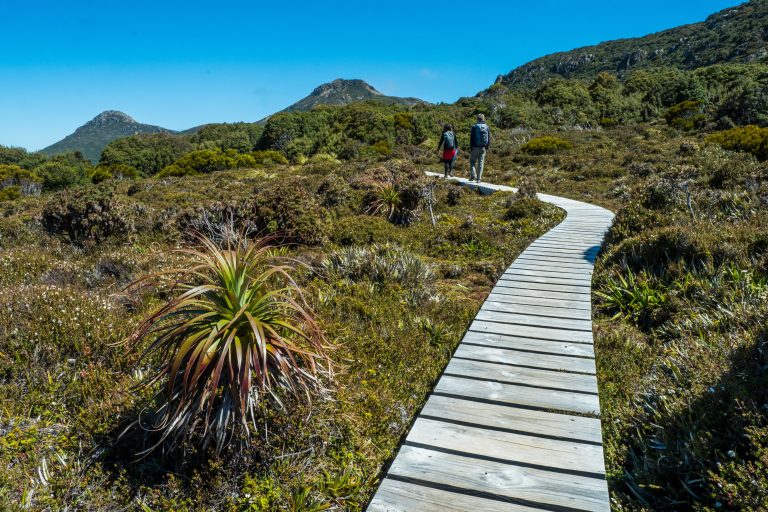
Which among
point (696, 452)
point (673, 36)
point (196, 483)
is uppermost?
point (673, 36)

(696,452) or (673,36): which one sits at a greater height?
(673,36)

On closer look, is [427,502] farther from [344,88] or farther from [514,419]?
[344,88]

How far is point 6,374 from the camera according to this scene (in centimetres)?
399

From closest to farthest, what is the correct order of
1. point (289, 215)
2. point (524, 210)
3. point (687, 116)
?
1. point (289, 215)
2. point (524, 210)
3. point (687, 116)

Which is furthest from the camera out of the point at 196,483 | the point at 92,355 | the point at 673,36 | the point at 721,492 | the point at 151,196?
the point at 673,36

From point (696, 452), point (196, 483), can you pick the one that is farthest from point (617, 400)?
point (196, 483)

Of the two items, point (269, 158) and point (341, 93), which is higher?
point (341, 93)

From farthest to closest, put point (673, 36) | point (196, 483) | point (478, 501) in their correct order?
point (673, 36)
point (196, 483)
point (478, 501)

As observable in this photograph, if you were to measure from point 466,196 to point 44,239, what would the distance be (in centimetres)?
1180

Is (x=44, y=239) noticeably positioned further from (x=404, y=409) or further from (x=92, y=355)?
(x=404, y=409)

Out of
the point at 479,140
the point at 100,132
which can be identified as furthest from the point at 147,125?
the point at 479,140

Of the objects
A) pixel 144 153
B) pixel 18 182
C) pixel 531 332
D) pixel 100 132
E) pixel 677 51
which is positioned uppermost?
pixel 677 51

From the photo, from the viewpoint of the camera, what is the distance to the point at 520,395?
3787 mm

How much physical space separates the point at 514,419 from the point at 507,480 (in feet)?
2.21
